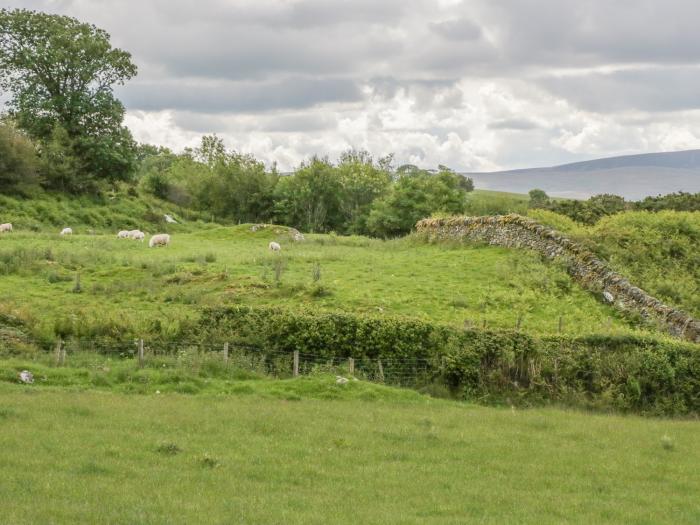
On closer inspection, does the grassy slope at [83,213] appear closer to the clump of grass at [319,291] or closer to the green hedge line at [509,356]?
the clump of grass at [319,291]

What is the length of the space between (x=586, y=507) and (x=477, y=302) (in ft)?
64.6

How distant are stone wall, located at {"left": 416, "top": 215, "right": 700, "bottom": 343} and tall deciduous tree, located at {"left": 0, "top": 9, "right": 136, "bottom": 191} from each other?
38352mm

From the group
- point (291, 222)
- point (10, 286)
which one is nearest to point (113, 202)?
point (291, 222)

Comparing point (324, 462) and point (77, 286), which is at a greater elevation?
point (77, 286)

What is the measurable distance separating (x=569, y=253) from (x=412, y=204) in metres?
51.4

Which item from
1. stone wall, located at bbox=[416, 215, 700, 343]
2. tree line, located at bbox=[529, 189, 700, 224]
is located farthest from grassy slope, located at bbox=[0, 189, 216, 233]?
tree line, located at bbox=[529, 189, 700, 224]

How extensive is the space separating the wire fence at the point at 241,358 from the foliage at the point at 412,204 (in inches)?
2501

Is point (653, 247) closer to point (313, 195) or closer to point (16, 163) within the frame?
point (16, 163)

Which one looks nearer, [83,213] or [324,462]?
[324,462]

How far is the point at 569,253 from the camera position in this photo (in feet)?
129

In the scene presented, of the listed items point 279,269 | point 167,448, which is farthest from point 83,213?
point 167,448

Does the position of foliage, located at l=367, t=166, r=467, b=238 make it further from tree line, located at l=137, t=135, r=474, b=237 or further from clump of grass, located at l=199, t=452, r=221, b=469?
clump of grass, located at l=199, t=452, r=221, b=469

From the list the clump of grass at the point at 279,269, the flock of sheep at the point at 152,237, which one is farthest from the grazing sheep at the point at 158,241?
the clump of grass at the point at 279,269

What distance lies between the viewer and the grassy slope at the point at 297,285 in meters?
29.9
